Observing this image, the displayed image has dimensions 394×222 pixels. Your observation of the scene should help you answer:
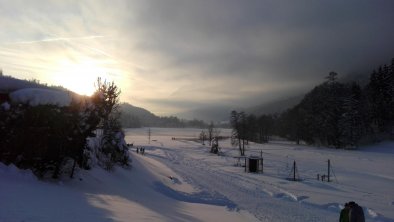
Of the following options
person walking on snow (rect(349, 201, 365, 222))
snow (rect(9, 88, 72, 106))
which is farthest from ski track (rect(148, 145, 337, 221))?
snow (rect(9, 88, 72, 106))

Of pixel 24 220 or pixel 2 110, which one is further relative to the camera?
pixel 2 110

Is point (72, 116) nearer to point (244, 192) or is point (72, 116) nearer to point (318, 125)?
point (244, 192)

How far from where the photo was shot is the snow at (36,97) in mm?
13180

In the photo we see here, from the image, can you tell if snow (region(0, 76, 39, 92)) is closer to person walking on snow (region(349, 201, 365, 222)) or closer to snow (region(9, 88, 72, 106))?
snow (region(9, 88, 72, 106))

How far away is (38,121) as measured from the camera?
13328 mm

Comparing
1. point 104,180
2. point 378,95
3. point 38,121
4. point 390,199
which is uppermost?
point 378,95

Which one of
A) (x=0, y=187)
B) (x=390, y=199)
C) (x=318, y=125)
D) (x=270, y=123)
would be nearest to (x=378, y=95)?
(x=318, y=125)

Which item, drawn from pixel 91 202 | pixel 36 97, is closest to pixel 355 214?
pixel 91 202

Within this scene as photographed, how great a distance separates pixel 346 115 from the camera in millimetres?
84812

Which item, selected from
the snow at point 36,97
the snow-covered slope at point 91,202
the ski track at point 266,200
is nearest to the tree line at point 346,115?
the ski track at point 266,200

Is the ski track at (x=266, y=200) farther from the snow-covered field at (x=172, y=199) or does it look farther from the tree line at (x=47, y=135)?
the tree line at (x=47, y=135)

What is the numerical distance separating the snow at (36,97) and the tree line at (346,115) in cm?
6778

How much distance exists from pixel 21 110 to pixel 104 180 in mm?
5717

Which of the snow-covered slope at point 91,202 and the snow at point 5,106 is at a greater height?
the snow at point 5,106
